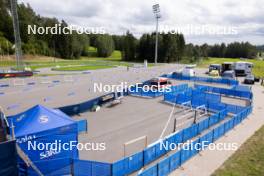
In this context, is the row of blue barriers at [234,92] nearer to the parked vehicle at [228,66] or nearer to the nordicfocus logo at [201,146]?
the nordicfocus logo at [201,146]

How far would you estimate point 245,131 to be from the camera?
1559 centimetres

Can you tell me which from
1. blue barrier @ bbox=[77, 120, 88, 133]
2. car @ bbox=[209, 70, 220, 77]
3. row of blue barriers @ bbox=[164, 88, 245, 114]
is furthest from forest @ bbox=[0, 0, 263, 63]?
blue barrier @ bbox=[77, 120, 88, 133]

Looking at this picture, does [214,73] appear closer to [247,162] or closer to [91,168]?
[247,162]

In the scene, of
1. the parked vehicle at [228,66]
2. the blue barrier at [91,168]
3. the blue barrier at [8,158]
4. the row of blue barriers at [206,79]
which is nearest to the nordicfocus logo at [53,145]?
the blue barrier at [91,168]

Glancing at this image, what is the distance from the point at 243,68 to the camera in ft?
148

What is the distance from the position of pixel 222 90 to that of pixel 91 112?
17063 mm

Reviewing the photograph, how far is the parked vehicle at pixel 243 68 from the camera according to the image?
4497 centimetres

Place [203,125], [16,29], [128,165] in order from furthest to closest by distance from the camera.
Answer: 1. [16,29]
2. [203,125]
3. [128,165]

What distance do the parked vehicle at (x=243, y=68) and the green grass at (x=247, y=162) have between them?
35041 mm

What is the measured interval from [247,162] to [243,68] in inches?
1515

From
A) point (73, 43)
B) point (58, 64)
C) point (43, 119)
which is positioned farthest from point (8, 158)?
point (73, 43)

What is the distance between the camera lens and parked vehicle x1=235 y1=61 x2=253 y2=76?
44969 mm

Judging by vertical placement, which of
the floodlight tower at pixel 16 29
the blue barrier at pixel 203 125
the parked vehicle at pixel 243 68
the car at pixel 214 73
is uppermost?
the floodlight tower at pixel 16 29

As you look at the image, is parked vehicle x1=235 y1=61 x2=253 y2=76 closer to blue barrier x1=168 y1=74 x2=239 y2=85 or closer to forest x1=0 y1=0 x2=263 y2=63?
blue barrier x1=168 y1=74 x2=239 y2=85
